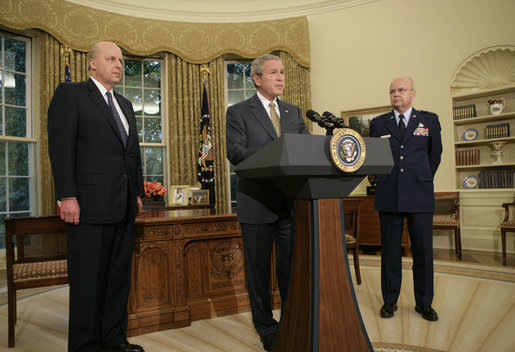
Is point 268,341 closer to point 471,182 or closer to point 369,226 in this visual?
point 369,226

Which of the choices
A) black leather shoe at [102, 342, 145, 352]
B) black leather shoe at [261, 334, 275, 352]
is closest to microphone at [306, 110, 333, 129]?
black leather shoe at [261, 334, 275, 352]

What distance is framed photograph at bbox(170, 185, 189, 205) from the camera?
562 centimetres

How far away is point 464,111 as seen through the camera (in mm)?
5309

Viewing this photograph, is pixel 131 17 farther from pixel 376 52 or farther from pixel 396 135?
pixel 396 135

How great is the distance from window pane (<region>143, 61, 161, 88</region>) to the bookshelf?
4745mm

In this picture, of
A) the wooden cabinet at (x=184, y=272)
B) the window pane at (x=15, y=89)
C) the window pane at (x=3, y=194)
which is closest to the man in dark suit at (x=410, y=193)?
the wooden cabinet at (x=184, y=272)

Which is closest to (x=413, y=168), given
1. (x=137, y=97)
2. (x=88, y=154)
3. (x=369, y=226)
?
(x=88, y=154)

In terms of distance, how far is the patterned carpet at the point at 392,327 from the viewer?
6.88 feet

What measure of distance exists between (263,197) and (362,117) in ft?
14.7

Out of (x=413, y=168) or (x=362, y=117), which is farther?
(x=362, y=117)

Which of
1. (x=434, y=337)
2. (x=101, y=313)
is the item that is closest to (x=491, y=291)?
(x=434, y=337)

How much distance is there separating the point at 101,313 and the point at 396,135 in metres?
2.15

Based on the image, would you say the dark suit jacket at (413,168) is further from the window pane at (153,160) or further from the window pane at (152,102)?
the window pane at (152,102)

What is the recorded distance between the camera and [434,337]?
2160 millimetres
